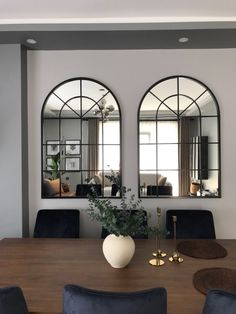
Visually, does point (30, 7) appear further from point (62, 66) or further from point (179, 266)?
point (179, 266)

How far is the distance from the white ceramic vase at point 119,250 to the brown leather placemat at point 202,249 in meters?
0.49

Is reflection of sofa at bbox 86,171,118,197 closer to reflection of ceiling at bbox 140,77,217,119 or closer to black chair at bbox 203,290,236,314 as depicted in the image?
reflection of ceiling at bbox 140,77,217,119

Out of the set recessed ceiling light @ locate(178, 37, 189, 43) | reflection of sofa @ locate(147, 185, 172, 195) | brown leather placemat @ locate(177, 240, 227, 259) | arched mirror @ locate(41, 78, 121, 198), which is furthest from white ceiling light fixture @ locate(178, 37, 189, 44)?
brown leather placemat @ locate(177, 240, 227, 259)

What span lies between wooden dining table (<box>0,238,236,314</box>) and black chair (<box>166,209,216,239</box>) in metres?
0.35

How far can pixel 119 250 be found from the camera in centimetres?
158

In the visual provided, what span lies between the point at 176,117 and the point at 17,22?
182 cm

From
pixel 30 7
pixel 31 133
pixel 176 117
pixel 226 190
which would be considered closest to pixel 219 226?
pixel 226 190

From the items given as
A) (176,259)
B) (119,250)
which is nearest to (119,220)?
(119,250)

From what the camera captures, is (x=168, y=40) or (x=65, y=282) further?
(x=168, y=40)

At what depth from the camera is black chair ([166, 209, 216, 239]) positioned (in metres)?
2.39

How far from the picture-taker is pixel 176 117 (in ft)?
8.91

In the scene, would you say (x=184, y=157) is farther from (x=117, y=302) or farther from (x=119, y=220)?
(x=117, y=302)

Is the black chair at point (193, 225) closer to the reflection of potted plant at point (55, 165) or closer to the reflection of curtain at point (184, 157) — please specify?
the reflection of curtain at point (184, 157)

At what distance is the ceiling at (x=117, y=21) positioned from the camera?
2.13 metres
